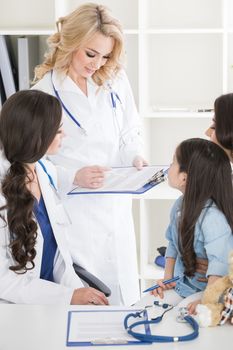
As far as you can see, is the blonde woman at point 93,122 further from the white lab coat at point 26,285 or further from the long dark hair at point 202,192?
the long dark hair at point 202,192

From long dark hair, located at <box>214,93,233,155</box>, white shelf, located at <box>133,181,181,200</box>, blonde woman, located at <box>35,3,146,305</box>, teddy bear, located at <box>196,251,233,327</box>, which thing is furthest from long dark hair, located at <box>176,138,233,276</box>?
white shelf, located at <box>133,181,181,200</box>

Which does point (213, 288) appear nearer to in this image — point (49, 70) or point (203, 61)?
point (49, 70)

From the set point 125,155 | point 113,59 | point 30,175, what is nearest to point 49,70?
point 113,59

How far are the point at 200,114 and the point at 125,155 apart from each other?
0.64 m

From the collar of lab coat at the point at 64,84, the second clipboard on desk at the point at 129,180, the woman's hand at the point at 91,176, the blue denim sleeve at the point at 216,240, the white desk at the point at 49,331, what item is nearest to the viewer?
the white desk at the point at 49,331

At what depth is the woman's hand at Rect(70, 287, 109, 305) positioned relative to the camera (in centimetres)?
207

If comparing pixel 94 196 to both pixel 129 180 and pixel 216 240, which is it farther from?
pixel 216 240

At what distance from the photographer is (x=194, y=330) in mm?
1630

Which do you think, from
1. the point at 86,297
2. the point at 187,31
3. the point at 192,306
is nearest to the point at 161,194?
the point at 187,31

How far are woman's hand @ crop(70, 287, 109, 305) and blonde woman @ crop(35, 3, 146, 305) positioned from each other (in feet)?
1.98

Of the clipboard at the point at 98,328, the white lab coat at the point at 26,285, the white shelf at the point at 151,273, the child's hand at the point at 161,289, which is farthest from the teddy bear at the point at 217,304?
the white shelf at the point at 151,273

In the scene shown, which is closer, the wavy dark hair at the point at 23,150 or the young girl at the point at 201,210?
the young girl at the point at 201,210

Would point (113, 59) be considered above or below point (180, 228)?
above

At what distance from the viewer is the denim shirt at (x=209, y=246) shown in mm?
1897
